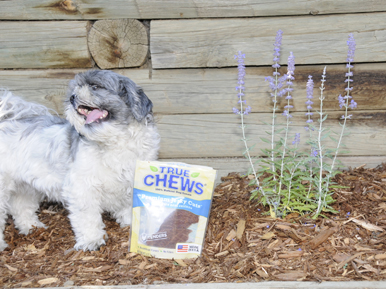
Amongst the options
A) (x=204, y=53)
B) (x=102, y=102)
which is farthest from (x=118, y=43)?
(x=102, y=102)

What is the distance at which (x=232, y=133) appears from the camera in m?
4.15

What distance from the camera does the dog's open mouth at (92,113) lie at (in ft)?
9.72

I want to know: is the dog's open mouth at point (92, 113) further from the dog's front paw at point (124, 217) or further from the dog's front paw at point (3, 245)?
the dog's front paw at point (3, 245)

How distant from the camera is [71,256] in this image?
3.15 metres

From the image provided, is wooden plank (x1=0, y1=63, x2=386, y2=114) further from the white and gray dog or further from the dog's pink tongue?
the dog's pink tongue

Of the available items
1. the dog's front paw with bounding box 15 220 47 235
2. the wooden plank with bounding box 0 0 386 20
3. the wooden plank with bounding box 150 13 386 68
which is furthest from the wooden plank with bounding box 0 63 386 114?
the dog's front paw with bounding box 15 220 47 235

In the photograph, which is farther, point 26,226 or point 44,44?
point 44,44

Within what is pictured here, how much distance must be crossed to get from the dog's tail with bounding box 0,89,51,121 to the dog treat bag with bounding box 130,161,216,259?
1.53 m

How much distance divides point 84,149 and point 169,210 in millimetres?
892

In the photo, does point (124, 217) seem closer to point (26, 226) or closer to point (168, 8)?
point (26, 226)

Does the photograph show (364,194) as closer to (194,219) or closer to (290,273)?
(290,273)

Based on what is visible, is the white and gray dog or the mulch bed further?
the white and gray dog

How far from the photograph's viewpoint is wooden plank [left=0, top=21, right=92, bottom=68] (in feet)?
12.8

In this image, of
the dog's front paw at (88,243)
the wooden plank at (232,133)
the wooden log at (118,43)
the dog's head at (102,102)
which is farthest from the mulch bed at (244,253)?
the wooden log at (118,43)
